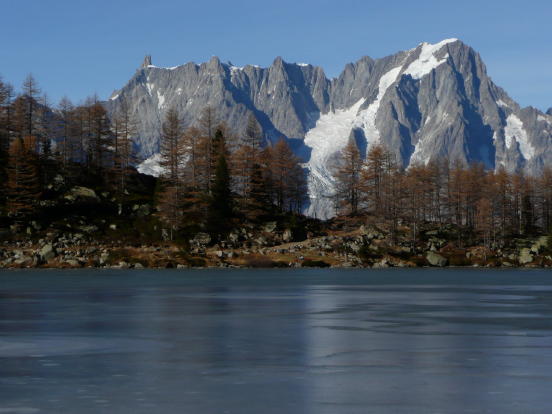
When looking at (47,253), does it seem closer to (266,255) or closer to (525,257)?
(266,255)

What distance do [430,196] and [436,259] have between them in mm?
49568

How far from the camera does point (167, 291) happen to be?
188 feet

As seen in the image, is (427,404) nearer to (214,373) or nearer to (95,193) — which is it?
(214,373)

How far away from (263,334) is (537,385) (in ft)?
41.6

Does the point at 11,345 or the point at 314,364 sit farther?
the point at 11,345

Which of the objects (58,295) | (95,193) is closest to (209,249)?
(95,193)

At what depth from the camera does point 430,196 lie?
6806 inches

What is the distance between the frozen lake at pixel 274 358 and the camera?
15695 millimetres

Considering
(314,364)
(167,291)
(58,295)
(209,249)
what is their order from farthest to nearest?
(209,249), (167,291), (58,295), (314,364)

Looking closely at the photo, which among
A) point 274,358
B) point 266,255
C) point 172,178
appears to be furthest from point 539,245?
point 274,358

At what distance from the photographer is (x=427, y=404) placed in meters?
15.4

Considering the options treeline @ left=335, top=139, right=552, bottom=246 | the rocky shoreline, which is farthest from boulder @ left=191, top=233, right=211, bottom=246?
treeline @ left=335, top=139, right=552, bottom=246

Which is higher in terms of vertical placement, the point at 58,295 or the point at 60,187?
the point at 60,187

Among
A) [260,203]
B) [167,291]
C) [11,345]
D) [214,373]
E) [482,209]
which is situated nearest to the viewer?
[214,373]
